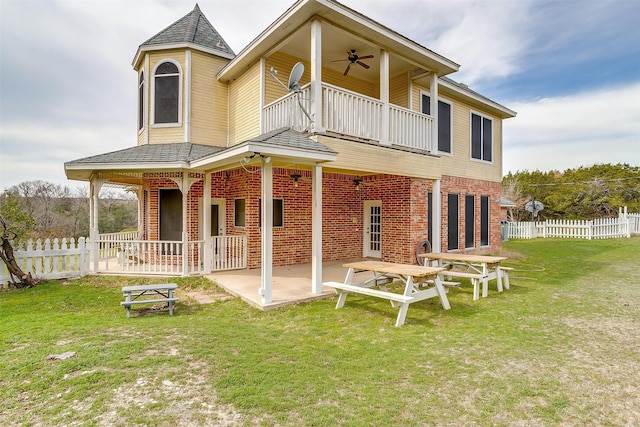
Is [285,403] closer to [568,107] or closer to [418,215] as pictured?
[418,215]

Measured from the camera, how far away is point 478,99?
1258 cm

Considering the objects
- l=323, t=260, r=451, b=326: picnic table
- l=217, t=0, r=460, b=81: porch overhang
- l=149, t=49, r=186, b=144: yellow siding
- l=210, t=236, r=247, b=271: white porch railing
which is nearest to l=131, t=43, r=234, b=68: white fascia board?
l=149, t=49, r=186, b=144: yellow siding

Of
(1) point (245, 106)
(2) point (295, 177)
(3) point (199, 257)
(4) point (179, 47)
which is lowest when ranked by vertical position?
(3) point (199, 257)

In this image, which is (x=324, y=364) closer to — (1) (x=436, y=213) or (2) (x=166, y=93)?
(1) (x=436, y=213)

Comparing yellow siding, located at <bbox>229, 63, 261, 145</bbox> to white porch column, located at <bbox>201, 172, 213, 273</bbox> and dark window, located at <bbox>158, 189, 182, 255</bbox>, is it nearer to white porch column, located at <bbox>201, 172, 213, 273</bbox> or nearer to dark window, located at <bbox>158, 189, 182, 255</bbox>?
white porch column, located at <bbox>201, 172, 213, 273</bbox>

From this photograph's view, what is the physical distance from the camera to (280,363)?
3.91 m

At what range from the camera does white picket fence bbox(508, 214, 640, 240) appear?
20.1 m

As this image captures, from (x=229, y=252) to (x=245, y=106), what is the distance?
4473mm

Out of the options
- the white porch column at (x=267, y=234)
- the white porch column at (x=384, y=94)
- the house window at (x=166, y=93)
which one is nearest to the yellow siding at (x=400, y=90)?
the white porch column at (x=384, y=94)

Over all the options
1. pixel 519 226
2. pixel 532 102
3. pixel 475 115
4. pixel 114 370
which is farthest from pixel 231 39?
pixel 519 226

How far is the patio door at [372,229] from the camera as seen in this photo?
1190cm

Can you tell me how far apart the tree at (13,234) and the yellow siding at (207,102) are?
15.8ft

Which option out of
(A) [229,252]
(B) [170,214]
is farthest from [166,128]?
(A) [229,252]

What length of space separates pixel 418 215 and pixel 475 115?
597 cm
